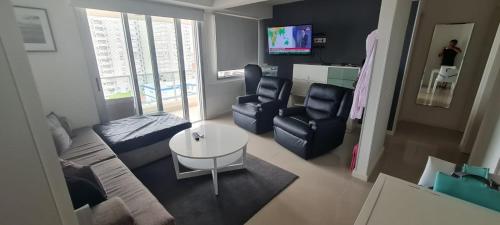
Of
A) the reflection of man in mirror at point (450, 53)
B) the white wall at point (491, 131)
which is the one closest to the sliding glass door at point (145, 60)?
the white wall at point (491, 131)

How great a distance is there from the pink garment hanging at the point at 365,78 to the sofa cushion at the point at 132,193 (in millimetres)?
2160

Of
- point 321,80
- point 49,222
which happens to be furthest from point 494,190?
point 321,80

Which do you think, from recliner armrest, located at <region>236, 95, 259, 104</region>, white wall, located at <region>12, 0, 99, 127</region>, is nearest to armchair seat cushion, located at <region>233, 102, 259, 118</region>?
recliner armrest, located at <region>236, 95, 259, 104</region>

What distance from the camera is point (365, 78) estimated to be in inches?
91.2

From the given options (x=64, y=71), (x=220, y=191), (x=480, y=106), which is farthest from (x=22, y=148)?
(x=480, y=106)

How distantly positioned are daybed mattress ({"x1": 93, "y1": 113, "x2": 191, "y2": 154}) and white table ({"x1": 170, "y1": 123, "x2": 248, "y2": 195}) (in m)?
0.30

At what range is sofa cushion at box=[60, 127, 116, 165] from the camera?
2.01 meters

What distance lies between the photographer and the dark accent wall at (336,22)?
369cm

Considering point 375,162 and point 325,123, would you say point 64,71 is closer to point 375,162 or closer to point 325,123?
point 325,123

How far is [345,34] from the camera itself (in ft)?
12.9

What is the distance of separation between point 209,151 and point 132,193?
76 cm

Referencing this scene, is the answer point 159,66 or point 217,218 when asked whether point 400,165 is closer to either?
point 217,218

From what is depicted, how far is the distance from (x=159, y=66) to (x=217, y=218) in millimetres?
2734

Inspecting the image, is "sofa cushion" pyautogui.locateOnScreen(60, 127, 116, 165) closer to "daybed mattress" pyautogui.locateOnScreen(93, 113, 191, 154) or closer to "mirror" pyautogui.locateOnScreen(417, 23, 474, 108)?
"daybed mattress" pyautogui.locateOnScreen(93, 113, 191, 154)
